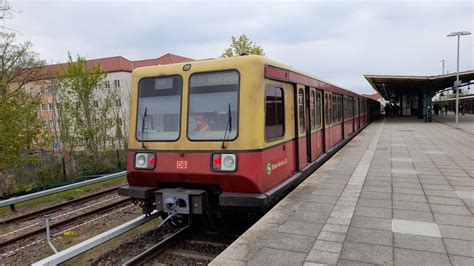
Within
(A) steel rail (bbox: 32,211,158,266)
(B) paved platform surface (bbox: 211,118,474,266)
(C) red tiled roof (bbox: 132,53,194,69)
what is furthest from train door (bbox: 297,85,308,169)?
(C) red tiled roof (bbox: 132,53,194,69)

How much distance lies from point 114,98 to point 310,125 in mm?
11808

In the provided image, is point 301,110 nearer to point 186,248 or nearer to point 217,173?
point 217,173

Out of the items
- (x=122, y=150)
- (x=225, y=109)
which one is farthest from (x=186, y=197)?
(x=122, y=150)

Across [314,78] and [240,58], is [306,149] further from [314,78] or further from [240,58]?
[240,58]

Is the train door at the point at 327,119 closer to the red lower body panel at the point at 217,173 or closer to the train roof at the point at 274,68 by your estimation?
the train roof at the point at 274,68

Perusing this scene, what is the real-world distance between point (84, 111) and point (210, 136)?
39.8 feet

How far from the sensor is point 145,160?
5.55m

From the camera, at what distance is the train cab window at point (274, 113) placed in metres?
5.25

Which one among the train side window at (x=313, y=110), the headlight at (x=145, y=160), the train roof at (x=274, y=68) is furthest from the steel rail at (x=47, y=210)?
the train side window at (x=313, y=110)

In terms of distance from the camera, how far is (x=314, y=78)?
8453 mm

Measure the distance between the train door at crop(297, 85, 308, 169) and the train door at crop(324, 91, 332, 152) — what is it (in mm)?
2537

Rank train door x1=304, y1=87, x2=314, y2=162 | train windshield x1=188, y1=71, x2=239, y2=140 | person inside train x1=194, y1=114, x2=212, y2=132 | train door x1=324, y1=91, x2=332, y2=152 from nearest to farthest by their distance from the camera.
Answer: train windshield x1=188, y1=71, x2=239, y2=140, person inside train x1=194, y1=114, x2=212, y2=132, train door x1=304, y1=87, x2=314, y2=162, train door x1=324, y1=91, x2=332, y2=152

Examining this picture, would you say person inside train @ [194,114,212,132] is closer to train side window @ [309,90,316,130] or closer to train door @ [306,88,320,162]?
train door @ [306,88,320,162]

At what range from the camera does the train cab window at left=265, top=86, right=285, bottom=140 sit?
5254mm
